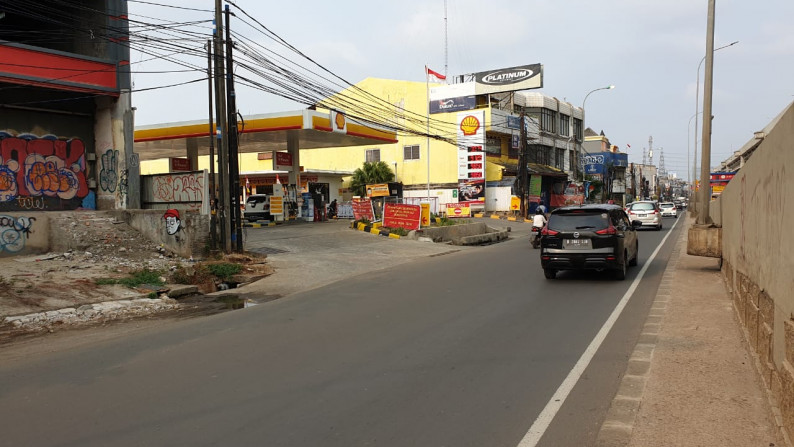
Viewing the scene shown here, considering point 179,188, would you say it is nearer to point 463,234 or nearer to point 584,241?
point 584,241

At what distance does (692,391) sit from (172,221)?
14894 mm

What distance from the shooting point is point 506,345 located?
23.5ft

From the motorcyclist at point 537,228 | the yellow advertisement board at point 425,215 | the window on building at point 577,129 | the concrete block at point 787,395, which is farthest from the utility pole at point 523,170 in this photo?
the concrete block at point 787,395

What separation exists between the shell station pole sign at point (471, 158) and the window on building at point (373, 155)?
918cm

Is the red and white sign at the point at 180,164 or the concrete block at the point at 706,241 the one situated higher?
the red and white sign at the point at 180,164

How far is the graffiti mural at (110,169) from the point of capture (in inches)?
719

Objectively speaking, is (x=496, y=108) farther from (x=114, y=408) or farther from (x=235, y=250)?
(x=114, y=408)

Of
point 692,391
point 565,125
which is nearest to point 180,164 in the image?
point 692,391

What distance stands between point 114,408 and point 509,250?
17.1 metres

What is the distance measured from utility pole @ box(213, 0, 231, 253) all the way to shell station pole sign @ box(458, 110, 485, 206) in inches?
1263

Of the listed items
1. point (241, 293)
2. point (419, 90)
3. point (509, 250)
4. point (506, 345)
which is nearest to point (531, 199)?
point (419, 90)

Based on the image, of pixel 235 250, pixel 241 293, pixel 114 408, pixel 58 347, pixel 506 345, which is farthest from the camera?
pixel 235 250

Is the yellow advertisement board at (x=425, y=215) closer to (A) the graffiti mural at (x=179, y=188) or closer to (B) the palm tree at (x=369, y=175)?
(A) the graffiti mural at (x=179, y=188)

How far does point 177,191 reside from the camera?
18.0 metres
